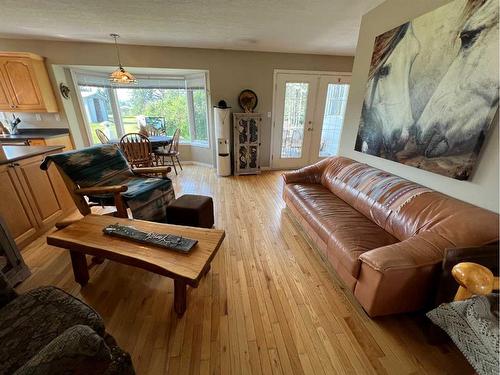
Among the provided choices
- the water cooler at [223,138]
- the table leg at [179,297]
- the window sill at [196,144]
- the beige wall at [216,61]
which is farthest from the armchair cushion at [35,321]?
→ the window sill at [196,144]

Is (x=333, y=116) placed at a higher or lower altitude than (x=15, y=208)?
higher

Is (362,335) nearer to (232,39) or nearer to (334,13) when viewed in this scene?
(334,13)

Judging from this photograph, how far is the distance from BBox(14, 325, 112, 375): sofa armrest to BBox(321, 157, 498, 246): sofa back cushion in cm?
175

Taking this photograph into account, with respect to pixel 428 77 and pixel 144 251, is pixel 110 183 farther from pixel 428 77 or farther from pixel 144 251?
pixel 428 77

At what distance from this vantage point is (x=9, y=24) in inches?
103

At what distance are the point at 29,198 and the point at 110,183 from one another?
2.33 feet

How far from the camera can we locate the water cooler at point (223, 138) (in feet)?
A: 12.5

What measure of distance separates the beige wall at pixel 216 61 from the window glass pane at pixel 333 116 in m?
0.38

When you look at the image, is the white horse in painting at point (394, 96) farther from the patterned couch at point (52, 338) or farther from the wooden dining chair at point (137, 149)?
the wooden dining chair at point (137, 149)

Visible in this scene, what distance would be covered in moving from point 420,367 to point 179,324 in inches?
54.9

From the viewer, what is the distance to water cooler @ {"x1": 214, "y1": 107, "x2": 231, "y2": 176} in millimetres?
3817

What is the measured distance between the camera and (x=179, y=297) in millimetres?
1335

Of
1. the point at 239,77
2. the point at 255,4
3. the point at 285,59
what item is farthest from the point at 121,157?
the point at 285,59

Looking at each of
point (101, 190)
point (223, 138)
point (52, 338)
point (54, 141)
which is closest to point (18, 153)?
point (101, 190)
